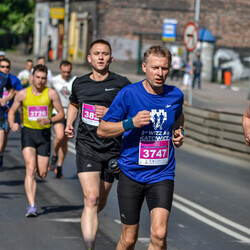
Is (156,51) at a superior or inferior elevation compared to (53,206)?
superior

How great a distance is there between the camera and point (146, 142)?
6066mm

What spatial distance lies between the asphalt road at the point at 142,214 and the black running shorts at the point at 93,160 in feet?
2.61

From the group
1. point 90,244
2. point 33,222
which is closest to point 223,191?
point 33,222

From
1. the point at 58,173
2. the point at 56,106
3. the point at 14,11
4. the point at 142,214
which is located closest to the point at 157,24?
the point at 14,11

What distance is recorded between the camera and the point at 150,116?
5855 millimetres

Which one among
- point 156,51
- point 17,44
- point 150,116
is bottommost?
point 17,44

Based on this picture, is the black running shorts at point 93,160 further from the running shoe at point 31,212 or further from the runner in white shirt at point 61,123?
the runner in white shirt at point 61,123

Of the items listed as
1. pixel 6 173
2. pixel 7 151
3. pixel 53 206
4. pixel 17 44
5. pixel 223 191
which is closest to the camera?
pixel 53 206

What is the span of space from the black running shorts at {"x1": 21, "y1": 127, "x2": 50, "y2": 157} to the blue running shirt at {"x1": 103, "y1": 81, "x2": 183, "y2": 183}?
3.63m

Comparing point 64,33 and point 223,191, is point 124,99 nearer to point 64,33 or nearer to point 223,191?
point 223,191

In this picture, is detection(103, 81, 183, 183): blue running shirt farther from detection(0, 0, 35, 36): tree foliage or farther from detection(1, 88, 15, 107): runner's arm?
detection(0, 0, 35, 36): tree foliage

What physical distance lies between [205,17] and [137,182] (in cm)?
4746

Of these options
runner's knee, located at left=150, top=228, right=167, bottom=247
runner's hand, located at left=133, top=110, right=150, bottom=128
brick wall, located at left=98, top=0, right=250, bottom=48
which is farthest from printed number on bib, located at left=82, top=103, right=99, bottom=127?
brick wall, located at left=98, top=0, right=250, bottom=48

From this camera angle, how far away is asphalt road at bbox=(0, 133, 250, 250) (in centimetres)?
783
